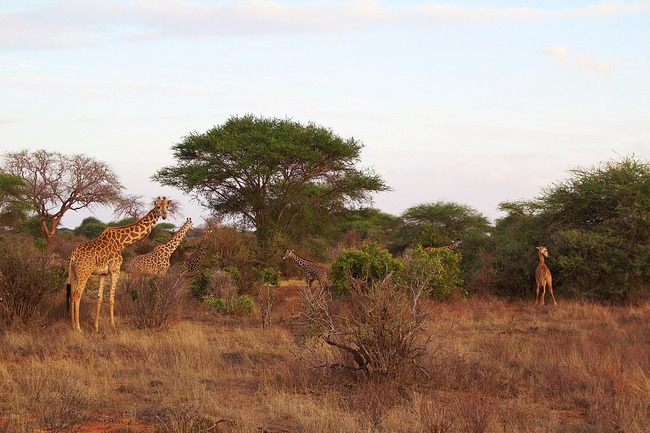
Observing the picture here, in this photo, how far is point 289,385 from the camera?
817 cm

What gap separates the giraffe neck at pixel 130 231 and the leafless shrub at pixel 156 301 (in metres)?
0.82

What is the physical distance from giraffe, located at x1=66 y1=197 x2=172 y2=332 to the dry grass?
1.68 feet

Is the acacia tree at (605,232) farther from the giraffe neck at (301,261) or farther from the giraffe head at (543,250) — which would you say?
the giraffe neck at (301,261)

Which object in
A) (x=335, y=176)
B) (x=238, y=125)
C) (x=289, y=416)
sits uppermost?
(x=238, y=125)

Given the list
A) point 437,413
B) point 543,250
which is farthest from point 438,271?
point 437,413

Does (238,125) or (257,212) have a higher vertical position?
(238,125)

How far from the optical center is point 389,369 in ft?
26.1

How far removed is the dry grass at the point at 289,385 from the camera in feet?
21.4

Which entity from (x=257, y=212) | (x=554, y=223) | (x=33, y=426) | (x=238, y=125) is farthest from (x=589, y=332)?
(x=238, y=125)

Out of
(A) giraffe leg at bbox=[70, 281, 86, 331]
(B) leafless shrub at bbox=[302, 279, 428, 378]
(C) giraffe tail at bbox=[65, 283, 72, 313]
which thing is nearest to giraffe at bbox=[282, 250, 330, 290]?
(C) giraffe tail at bbox=[65, 283, 72, 313]

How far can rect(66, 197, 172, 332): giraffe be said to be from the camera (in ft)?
39.5

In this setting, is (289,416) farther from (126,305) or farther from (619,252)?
(619,252)

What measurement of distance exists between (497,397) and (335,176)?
66.5 feet

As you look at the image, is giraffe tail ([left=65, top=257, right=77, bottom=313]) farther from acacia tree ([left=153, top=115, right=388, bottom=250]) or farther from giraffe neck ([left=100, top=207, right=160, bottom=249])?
acacia tree ([left=153, top=115, right=388, bottom=250])
